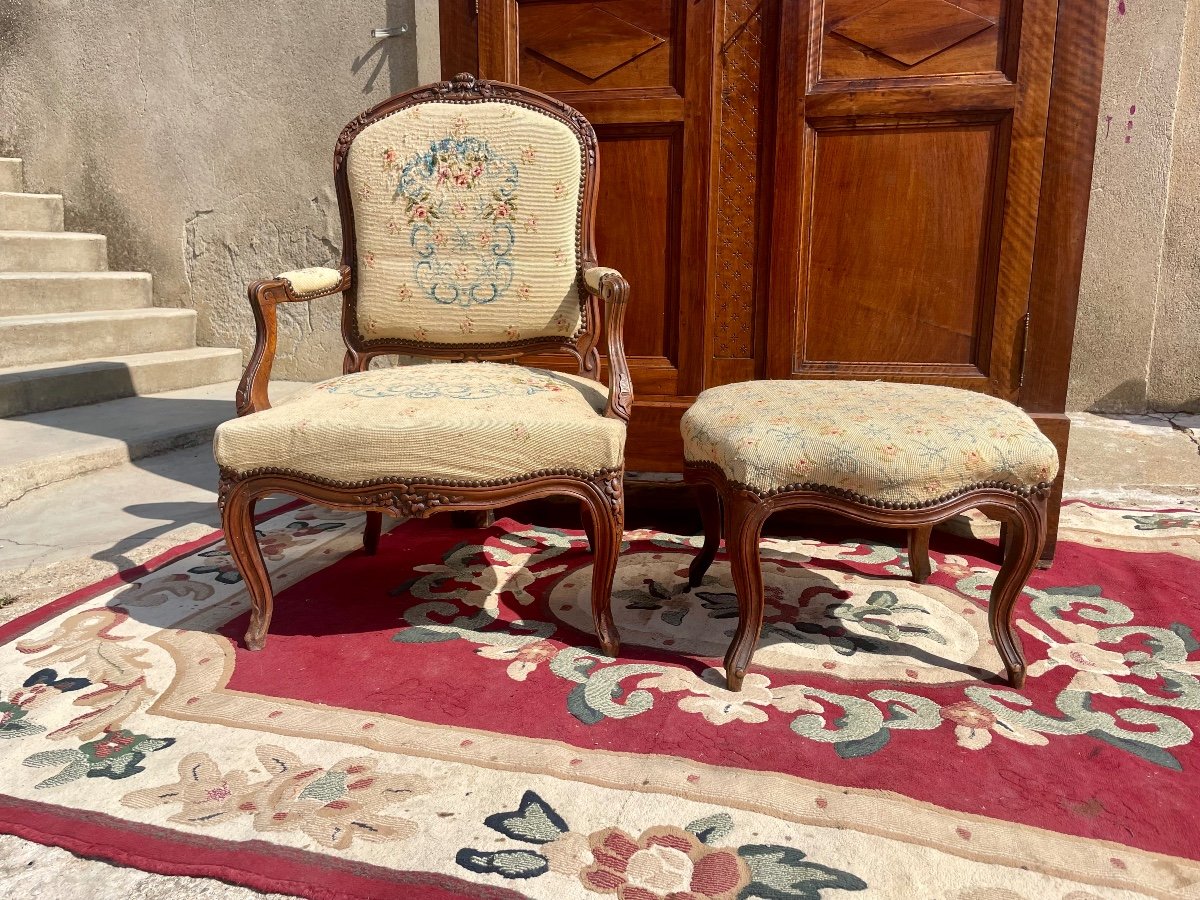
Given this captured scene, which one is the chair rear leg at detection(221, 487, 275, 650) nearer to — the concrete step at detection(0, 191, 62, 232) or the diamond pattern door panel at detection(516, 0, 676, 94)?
the diamond pattern door panel at detection(516, 0, 676, 94)

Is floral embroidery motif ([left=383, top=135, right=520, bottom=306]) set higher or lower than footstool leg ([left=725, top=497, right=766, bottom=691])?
higher

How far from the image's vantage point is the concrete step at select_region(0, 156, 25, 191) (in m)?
4.84

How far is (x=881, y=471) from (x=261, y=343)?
134 centimetres

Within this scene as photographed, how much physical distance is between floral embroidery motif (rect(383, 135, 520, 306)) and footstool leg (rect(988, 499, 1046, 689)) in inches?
51.8

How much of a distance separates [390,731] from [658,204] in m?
1.65

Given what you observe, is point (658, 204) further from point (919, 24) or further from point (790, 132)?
point (919, 24)

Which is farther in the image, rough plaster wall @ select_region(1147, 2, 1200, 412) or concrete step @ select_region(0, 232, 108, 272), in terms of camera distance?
concrete step @ select_region(0, 232, 108, 272)

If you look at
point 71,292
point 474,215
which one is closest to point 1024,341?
point 474,215

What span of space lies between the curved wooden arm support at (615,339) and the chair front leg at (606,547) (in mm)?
178

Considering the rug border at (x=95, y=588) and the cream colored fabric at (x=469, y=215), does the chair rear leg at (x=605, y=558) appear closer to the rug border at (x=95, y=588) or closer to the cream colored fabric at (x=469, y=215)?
the cream colored fabric at (x=469, y=215)

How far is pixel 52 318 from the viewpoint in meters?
4.00

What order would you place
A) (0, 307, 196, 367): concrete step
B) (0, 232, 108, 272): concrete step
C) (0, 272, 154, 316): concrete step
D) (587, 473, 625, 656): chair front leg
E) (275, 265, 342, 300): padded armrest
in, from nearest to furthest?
(587, 473, 625, 656): chair front leg < (275, 265, 342, 300): padded armrest < (0, 307, 196, 367): concrete step < (0, 272, 154, 316): concrete step < (0, 232, 108, 272): concrete step

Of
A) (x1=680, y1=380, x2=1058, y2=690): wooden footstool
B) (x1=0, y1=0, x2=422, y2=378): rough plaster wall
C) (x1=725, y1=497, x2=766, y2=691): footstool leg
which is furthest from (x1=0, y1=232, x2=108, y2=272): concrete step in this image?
(x1=725, y1=497, x2=766, y2=691): footstool leg

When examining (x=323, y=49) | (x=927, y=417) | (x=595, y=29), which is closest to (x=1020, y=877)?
(x=927, y=417)
